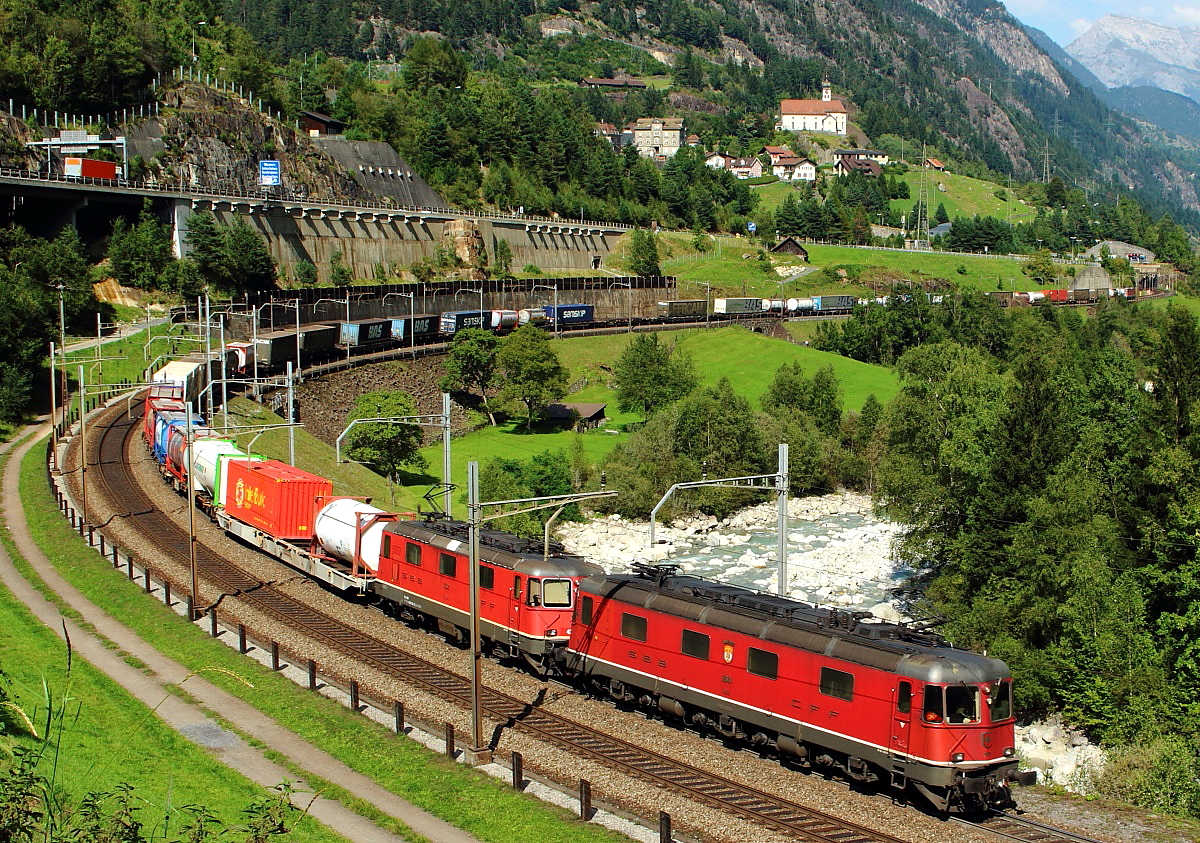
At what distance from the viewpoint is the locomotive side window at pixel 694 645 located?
29.1 meters

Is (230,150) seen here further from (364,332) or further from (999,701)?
(999,701)

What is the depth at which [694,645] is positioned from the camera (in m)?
29.4

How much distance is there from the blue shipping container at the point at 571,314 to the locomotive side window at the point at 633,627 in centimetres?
9741

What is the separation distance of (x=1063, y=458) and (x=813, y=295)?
125 meters

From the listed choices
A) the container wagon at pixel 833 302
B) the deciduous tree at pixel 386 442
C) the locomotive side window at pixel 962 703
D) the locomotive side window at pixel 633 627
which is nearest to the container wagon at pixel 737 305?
the container wagon at pixel 833 302

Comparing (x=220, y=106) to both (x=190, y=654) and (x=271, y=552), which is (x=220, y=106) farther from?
(x=190, y=654)

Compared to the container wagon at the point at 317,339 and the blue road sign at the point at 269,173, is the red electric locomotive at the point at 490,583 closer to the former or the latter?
the container wagon at the point at 317,339

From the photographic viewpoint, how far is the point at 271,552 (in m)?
45.7

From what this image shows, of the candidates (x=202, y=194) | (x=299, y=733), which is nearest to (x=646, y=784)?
(x=299, y=733)

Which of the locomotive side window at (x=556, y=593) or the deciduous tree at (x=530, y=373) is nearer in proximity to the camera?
the locomotive side window at (x=556, y=593)

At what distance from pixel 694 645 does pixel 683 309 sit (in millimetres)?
117430

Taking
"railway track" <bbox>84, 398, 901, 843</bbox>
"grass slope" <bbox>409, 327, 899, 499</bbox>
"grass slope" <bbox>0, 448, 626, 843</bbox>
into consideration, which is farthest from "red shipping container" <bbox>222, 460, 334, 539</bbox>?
"grass slope" <bbox>409, 327, 899, 499</bbox>

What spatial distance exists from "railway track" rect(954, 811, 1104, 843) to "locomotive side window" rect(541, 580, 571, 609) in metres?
12.6

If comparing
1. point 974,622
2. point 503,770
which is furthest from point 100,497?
point 974,622
